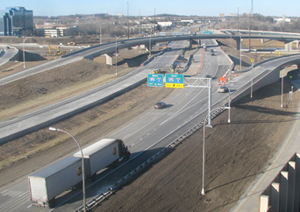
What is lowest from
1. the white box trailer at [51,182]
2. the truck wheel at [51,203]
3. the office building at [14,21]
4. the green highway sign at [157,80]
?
the truck wheel at [51,203]

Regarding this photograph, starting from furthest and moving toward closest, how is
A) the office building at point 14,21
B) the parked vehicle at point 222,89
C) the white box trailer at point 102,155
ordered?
the office building at point 14,21, the parked vehicle at point 222,89, the white box trailer at point 102,155

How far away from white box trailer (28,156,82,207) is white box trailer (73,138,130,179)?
142 cm

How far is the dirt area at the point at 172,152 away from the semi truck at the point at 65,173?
234cm

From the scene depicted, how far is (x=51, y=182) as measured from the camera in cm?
1716

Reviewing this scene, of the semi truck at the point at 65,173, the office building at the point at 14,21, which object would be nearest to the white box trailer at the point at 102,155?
the semi truck at the point at 65,173

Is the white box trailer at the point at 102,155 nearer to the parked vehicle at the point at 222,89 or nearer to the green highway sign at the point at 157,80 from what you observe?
the green highway sign at the point at 157,80

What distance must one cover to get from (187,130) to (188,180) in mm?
10543

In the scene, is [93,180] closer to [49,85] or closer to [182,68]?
[49,85]

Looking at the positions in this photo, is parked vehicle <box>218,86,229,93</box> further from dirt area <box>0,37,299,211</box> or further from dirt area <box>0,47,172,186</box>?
dirt area <box>0,47,172,186</box>

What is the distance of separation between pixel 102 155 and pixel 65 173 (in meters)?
3.69

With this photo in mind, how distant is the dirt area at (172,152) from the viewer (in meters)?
19.4

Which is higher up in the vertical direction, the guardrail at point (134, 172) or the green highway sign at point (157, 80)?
the green highway sign at point (157, 80)

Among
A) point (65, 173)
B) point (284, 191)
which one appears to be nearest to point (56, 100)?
point (65, 173)

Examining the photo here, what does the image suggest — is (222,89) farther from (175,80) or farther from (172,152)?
(172,152)
